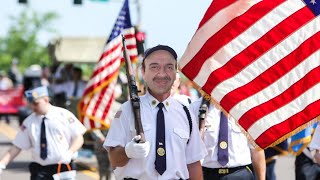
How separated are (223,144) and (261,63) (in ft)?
4.88

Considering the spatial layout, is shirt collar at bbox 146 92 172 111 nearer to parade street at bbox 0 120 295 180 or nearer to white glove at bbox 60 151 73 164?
white glove at bbox 60 151 73 164

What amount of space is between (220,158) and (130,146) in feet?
7.03

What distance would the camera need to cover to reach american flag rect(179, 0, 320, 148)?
662 cm

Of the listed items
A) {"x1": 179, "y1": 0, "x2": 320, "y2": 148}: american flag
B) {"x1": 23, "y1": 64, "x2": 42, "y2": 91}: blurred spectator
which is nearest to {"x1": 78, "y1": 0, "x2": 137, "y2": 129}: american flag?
{"x1": 179, "y1": 0, "x2": 320, "y2": 148}: american flag

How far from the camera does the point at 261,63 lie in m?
6.66

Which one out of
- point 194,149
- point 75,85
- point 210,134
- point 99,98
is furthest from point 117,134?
point 75,85

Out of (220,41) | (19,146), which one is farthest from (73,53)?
(220,41)

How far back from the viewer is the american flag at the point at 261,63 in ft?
21.7

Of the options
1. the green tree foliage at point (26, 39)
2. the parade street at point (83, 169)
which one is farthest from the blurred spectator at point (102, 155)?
the green tree foliage at point (26, 39)

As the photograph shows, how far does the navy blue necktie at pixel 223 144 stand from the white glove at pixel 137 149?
2.08m

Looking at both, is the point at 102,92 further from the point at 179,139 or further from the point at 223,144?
the point at 179,139

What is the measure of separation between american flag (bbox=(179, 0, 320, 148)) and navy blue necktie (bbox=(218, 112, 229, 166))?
1336mm

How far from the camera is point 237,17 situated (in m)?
6.70

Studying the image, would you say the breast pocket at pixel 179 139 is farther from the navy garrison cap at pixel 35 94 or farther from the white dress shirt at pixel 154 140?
the navy garrison cap at pixel 35 94
